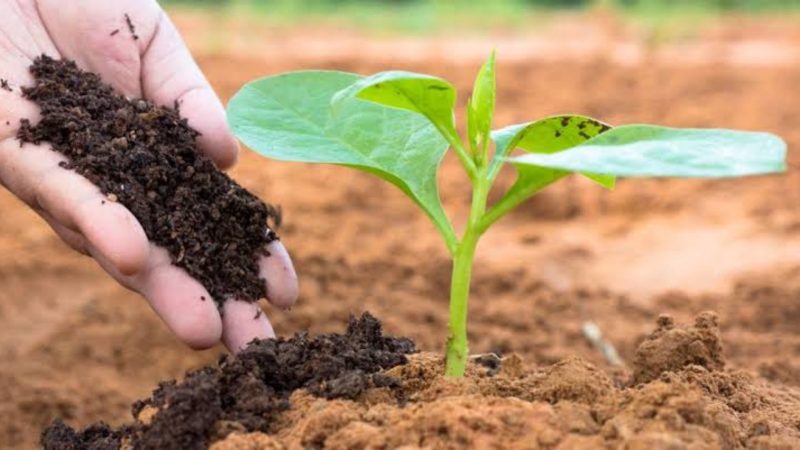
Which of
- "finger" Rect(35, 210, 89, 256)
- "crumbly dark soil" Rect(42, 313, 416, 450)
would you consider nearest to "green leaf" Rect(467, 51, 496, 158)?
"crumbly dark soil" Rect(42, 313, 416, 450)

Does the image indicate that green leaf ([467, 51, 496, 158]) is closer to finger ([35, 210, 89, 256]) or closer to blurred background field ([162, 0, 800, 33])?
finger ([35, 210, 89, 256])

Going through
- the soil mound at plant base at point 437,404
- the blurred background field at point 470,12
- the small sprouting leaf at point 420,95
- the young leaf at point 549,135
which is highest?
the blurred background field at point 470,12

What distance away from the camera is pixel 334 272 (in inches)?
125

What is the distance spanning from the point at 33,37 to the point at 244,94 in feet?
2.17

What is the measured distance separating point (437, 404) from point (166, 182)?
2.23ft

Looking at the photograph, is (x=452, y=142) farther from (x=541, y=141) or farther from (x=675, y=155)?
(x=675, y=155)

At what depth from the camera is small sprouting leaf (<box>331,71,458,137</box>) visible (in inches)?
54.8

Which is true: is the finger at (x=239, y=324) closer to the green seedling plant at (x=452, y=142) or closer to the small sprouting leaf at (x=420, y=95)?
the green seedling plant at (x=452, y=142)

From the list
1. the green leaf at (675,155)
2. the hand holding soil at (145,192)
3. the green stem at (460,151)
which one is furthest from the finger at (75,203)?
the green leaf at (675,155)

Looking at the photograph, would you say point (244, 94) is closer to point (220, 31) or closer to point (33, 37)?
point (33, 37)

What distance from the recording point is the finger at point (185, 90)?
1.93 m

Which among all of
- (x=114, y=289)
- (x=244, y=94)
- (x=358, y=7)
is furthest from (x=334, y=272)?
(x=358, y=7)

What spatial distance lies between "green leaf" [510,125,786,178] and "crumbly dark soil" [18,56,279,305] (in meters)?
0.64

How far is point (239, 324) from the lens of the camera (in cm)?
173
